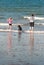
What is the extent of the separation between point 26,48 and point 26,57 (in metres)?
2.94

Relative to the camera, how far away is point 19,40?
24219 mm

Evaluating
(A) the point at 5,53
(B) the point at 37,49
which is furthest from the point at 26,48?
(A) the point at 5,53

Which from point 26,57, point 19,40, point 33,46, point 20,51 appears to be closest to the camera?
point 26,57

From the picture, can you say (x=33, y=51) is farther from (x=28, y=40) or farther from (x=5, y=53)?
(x=28, y=40)

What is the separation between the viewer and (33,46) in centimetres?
2145

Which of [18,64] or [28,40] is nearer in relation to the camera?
[18,64]

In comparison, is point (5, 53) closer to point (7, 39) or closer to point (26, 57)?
point (26, 57)

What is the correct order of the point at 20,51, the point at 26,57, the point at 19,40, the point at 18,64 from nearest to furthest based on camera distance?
the point at 18,64 < the point at 26,57 < the point at 20,51 < the point at 19,40

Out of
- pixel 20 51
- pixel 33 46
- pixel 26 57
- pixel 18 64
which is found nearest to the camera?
pixel 18 64

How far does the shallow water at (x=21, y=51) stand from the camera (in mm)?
16609

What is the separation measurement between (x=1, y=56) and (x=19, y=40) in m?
6.57

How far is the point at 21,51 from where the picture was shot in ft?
63.9

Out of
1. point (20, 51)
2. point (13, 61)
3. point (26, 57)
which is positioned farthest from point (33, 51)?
point (13, 61)

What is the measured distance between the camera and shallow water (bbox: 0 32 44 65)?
1661cm
